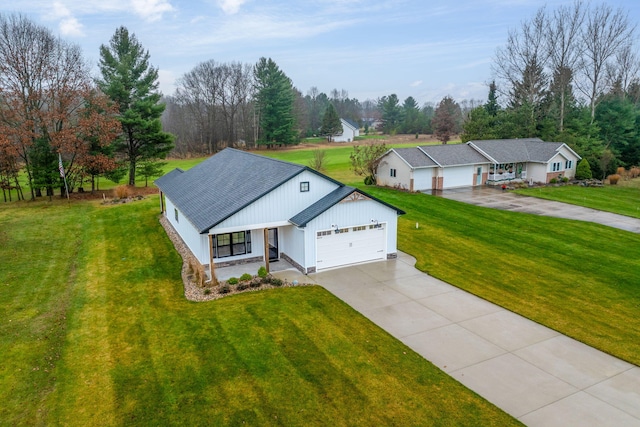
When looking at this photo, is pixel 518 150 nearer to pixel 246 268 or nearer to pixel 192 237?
pixel 246 268

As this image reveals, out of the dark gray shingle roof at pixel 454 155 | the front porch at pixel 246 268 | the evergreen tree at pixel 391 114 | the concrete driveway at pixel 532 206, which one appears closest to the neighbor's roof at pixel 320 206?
the front porch at pixel 246 268

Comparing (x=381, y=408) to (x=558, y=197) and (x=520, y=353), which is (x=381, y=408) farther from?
(x=558, y=197)

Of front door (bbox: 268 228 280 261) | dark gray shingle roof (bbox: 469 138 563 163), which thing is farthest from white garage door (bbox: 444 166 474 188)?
front door (bbox: 268 228 280 261)

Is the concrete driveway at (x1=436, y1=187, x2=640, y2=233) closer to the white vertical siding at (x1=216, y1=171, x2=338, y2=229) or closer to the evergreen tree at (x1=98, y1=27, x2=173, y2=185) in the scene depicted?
the white vertical siding at (x1=216, y1=171, x2=338, y2=229)

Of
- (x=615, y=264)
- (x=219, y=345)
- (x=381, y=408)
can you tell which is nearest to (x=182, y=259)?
(x=219, y=345)

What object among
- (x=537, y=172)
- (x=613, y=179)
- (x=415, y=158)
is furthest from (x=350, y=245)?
(x=613, y=179)

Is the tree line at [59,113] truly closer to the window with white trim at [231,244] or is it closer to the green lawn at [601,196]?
the window with white trim at [231,244]
